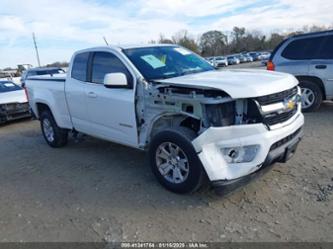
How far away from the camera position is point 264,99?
352 cm

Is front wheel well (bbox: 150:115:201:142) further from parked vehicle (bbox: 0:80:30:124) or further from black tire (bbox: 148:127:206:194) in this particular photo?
parked vehicle (bbox: 0:80:30:124)

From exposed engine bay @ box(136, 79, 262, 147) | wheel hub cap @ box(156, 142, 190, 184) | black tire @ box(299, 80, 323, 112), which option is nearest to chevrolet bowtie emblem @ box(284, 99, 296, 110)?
exposed engine bay @ box(136, 79, 262, 147)

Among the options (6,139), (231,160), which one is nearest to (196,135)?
(231,160)

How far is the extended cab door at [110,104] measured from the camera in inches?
174

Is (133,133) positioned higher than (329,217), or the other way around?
(133,133)

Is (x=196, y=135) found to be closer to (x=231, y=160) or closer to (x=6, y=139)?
(x=231, y=160)

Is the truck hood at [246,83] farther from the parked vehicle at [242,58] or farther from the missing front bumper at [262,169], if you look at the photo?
the parked vehicle at [242,58]

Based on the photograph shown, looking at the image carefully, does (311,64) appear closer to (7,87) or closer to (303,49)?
(303,49)

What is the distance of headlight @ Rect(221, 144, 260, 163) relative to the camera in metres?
3.45

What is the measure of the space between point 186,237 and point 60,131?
13.6ft

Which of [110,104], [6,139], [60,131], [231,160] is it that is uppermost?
[110,104]

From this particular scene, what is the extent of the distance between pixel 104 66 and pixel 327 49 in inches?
213

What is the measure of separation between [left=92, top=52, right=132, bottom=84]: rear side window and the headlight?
5.84 feet

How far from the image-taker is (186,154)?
368cm
